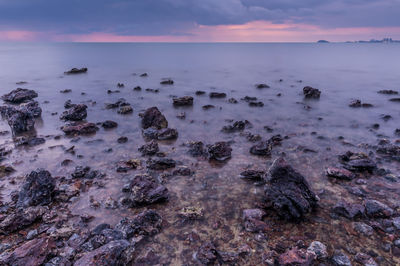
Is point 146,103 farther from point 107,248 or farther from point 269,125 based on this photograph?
point 107,248

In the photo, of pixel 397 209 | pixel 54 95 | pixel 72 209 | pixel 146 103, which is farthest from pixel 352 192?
pixel 54 95

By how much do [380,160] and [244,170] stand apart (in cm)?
796

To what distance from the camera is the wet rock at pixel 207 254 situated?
7230 mm

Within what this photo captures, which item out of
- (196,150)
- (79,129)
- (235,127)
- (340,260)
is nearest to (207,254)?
(340,260)

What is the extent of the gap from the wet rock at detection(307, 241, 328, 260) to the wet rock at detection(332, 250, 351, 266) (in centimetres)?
24

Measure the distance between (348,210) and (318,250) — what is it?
2.65 metres

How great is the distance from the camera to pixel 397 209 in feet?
30.6

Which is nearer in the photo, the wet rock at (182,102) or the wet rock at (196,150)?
the wet rock at (196,150)

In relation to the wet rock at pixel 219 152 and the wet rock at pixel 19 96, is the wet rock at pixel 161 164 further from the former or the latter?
the wet rock at pixel 19 96

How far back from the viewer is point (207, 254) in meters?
7.32

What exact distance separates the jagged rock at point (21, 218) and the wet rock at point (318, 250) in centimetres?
954

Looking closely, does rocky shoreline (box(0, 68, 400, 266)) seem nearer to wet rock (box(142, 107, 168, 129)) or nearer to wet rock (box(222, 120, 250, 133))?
wet rock (box(222, 120, 250, 133))

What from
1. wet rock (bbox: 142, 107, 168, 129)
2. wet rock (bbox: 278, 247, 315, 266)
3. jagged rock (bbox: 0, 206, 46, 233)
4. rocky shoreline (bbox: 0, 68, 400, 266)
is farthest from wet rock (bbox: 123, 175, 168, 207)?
wet rock (bbox: 142, 107, 168, 129)

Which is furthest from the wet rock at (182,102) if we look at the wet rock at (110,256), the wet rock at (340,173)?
the wet rock at (110,256)
